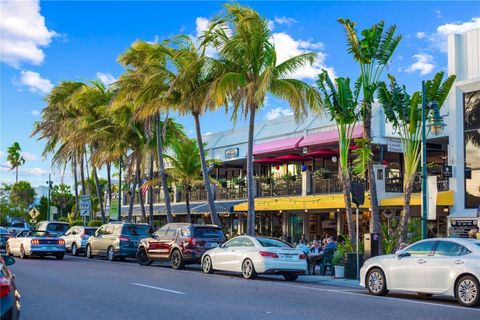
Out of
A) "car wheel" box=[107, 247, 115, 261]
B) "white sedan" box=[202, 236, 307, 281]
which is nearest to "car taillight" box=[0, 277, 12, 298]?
"white sedan" box=[202, 236, 307, 281]

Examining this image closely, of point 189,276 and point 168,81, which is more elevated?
point 168,81

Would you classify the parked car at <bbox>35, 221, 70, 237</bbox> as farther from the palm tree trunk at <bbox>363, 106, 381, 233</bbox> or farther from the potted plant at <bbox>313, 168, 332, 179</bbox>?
the palm tree trunk at <bbox>363, 106, 381, 233</bbox>

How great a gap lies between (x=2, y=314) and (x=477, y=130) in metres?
22.4

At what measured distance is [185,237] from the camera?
76.1 ft

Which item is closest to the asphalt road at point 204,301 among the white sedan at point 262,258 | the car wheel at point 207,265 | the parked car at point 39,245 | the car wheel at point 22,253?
the white sedan at point 262,258

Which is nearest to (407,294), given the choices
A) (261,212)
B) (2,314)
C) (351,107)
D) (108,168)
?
(351,107)

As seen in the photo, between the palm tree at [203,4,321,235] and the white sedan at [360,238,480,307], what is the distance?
10841mm

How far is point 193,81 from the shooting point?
27453 mm

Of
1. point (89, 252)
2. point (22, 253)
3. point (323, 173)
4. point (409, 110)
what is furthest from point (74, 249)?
point (409, 110)

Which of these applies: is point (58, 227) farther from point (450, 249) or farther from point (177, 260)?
point (450, 249)

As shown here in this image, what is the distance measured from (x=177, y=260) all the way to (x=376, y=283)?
978cm

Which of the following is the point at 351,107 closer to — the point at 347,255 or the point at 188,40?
the point at 347,255

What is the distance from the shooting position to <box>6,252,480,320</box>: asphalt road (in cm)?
1114

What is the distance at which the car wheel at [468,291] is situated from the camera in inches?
508
